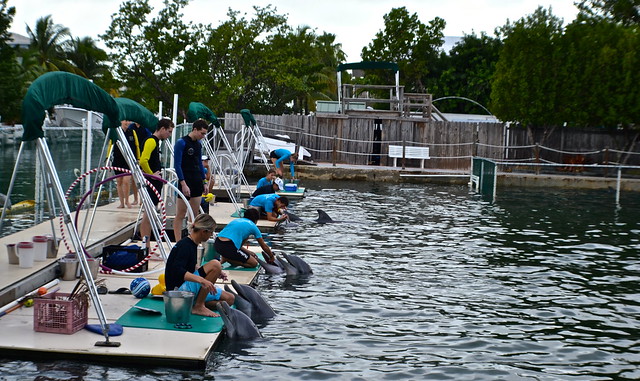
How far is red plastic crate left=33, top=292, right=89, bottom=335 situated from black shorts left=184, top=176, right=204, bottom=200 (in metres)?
4.75

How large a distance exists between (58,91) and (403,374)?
5013mm

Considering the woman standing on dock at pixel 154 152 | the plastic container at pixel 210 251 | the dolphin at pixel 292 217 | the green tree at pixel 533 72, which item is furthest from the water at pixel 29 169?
the green tree at pixel 533 72

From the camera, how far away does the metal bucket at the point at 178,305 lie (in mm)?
8602

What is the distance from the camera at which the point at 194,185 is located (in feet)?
42.3

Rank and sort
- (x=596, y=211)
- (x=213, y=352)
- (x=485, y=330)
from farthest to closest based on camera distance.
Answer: (x=596, y=211)
(x=485, y=330)
(x=213, y=352)

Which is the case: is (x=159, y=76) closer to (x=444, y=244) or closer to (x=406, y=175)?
(x=406, y=175)

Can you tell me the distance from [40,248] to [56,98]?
283 centimetres

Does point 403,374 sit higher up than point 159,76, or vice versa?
point 159,76

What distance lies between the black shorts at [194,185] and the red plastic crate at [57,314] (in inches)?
187

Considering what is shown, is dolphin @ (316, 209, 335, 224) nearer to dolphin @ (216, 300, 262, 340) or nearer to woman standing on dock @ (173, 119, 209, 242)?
woman standing on dock @ (173, 119, 209, 242)

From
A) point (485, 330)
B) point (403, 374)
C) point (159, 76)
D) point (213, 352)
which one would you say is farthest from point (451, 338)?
point (159, 76)

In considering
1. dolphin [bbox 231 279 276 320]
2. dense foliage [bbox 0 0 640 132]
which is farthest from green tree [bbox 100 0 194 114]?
dolphin [bbox 231 279 276 320]

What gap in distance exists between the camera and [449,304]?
1105 cm

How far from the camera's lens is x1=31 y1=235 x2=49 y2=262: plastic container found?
10758 millimetres
